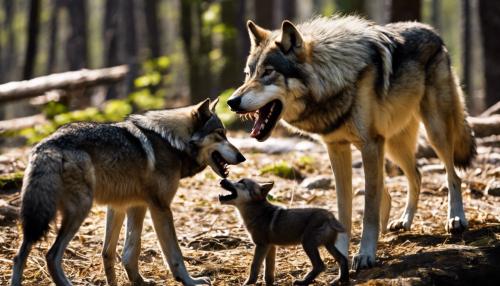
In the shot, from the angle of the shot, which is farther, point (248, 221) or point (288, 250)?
point (288, 250)

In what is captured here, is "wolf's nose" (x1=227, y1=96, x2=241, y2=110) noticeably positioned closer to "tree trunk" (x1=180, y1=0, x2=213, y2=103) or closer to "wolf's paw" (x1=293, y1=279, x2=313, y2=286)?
"wolf's paw" (x1=293, y1=279, x2=313, y2=286)

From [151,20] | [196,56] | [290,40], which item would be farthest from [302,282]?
[151,20]

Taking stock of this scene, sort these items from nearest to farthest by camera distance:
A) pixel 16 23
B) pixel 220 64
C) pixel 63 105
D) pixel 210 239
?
pixel 210 239 < pixel 63 105 < pixel 220 64 < pixel 16 23

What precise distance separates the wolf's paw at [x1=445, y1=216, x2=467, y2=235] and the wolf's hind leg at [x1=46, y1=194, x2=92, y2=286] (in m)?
3.55

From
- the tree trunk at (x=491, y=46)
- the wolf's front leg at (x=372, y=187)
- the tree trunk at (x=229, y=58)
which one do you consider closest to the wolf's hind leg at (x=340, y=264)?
the wolf's front leg at (x=372, y=187)

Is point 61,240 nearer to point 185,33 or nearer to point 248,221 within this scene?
point 248,221

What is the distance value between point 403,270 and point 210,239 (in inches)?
98.5

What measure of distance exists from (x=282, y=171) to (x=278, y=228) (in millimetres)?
4417

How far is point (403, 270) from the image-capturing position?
567cm

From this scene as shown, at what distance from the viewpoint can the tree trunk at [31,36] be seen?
14.6 m

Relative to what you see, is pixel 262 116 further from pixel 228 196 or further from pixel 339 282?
pixel 339 282

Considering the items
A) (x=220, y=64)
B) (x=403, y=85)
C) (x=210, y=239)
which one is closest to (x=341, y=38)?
(x=403, y=85)

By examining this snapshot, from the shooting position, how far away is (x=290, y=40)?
638cm

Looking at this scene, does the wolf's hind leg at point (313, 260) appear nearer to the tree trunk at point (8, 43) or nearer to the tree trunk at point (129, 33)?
the tree trunk at point (129, 33)
